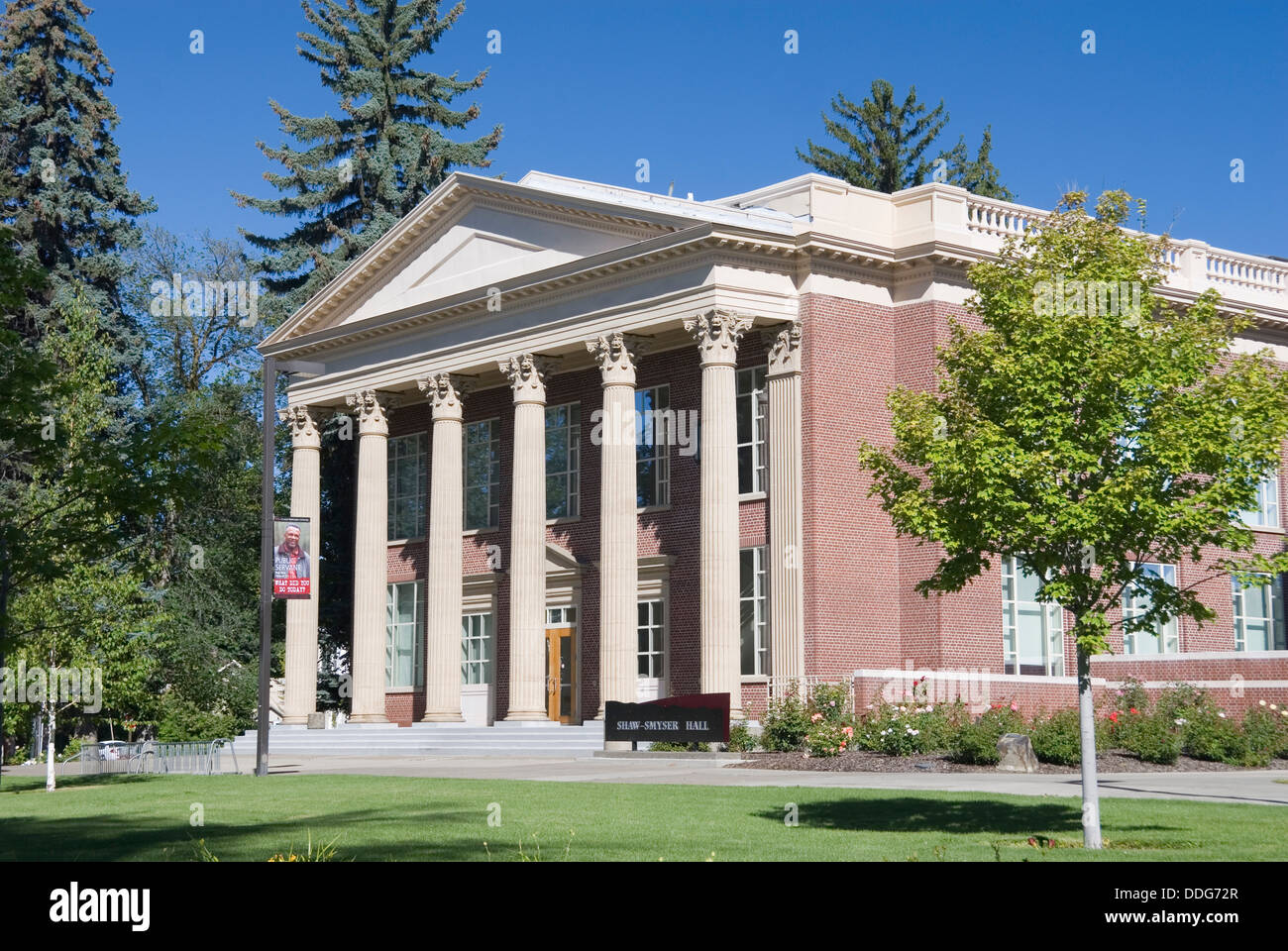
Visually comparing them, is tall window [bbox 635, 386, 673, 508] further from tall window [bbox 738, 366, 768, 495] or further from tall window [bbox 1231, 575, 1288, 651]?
tall window [bbox 1231, 575, 1288, 651]

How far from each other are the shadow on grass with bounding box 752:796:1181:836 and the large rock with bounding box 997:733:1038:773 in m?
7.66

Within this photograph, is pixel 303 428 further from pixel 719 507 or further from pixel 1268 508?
pixel 1268 508

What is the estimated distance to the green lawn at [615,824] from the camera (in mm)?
13789

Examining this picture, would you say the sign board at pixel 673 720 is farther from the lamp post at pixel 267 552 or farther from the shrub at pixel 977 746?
the lamp post at pixel 267 552

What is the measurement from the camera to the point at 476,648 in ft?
144

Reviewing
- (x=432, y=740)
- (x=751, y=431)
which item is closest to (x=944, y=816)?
(x=751, y=431)

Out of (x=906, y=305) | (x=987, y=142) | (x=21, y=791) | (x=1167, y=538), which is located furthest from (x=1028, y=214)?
(x=987, y=142)

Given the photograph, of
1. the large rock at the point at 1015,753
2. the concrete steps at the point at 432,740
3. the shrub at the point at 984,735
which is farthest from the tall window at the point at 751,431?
the large rock at the point at 1015,753

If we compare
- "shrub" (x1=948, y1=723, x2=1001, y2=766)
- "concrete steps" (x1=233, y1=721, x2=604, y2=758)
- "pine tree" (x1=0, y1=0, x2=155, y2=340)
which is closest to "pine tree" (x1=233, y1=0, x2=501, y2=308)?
"pine tree" (x1=0, y1=0, x2=155, y2=340)

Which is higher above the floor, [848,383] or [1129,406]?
[848,383]

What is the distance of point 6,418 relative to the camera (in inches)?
739

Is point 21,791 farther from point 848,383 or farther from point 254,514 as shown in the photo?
point 254,514

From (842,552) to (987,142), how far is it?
40.2 meters

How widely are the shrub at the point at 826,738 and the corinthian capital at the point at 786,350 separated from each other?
7946 millimetres
